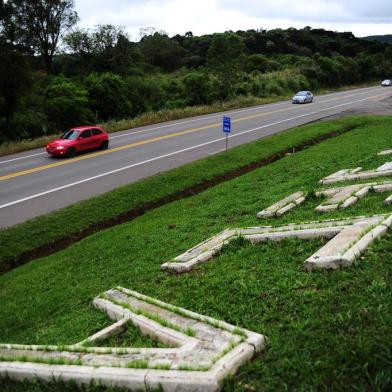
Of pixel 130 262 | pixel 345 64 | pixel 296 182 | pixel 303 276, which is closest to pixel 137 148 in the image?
pixel 296 182

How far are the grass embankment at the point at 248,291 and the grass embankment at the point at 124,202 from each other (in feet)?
4.08

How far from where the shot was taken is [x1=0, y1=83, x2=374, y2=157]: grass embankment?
28.0 m

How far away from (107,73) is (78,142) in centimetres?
2132

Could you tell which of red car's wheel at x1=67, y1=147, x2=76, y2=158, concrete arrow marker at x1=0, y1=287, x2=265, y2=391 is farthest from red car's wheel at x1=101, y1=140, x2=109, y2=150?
concrete arrow marker at x1=0, y1=287, x2=265, y2=391

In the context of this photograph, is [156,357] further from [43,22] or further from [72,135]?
[43,22]

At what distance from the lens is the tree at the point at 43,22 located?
54.1 metres

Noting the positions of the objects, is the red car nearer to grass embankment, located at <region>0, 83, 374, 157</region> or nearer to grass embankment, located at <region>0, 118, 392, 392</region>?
grass embankment, located at <region>0, 83, 374, 157</region>

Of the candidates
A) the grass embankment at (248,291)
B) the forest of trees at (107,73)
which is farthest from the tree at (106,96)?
the grass embankment at (248,291)

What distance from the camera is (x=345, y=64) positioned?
80.4m

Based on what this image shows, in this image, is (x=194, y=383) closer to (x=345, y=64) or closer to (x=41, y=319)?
(x=41, y=319)

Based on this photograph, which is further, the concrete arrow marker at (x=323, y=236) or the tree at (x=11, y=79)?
the tree at (x=11, y=79)

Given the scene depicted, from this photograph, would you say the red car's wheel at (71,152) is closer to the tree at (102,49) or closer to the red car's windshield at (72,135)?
the red car's windshield at (72,135)

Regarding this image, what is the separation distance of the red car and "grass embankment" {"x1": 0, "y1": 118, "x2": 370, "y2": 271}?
24.6 ft

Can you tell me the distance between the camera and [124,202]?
50.6ft
